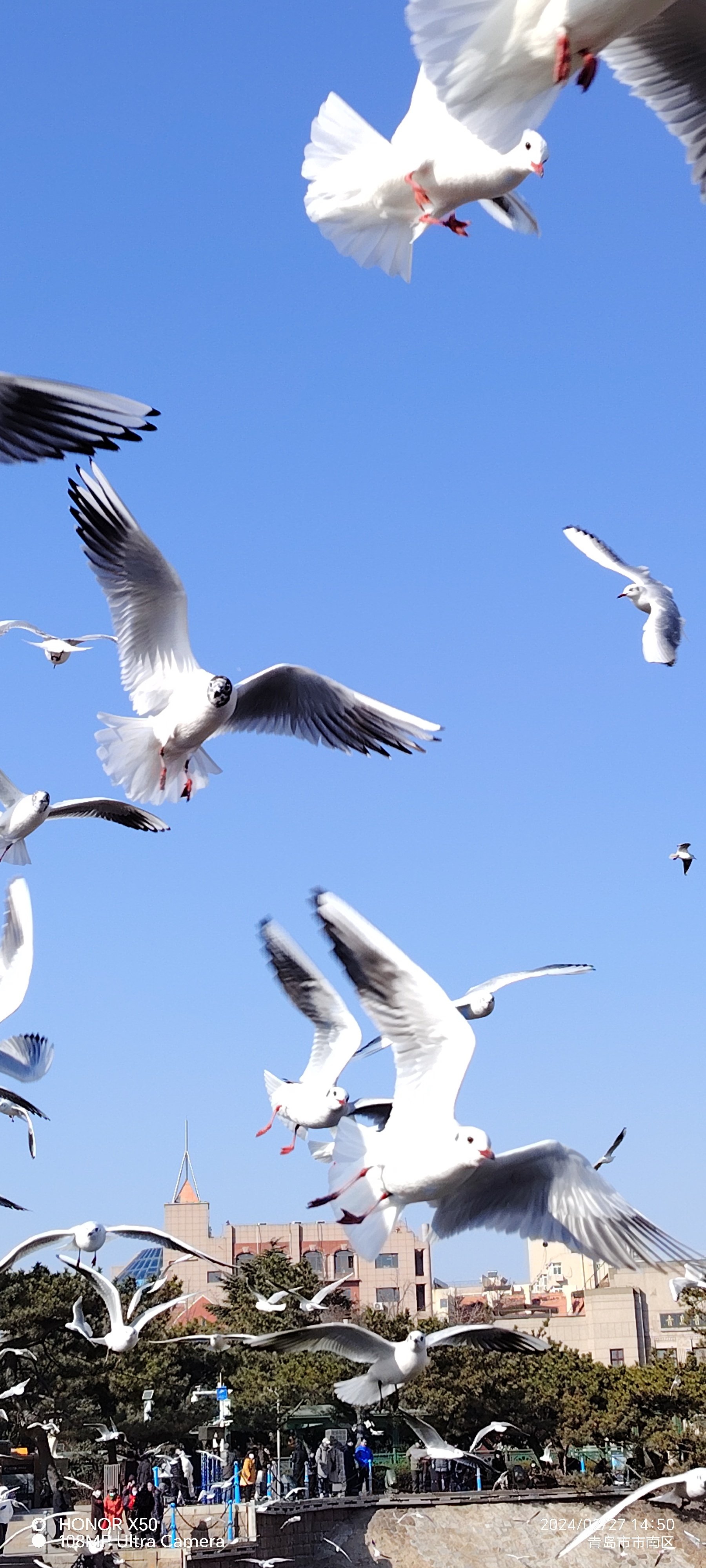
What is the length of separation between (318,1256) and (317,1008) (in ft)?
192

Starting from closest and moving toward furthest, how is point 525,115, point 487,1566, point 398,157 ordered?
point 525,115 → point 398,157 → point 487,1566

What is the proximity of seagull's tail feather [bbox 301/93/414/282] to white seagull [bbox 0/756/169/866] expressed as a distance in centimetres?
785

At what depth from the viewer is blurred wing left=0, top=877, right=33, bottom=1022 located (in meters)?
16.5

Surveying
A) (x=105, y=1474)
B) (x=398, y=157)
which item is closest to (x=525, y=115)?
(x=398, y=157)

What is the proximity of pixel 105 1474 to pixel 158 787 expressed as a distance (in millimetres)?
15520

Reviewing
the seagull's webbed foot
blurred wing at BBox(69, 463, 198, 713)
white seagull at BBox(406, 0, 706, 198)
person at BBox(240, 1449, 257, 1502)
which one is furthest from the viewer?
person at BBox(240, 1449, 257, 1502)

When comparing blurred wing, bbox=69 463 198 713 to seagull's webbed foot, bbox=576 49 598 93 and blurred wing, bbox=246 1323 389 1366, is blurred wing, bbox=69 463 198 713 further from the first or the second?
blurred wing, bbox=246 1323 389 1366

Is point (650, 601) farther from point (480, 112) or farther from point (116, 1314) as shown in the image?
point (116, 1314)

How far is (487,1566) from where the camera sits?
1060 inches

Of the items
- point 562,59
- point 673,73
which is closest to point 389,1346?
point 673,73

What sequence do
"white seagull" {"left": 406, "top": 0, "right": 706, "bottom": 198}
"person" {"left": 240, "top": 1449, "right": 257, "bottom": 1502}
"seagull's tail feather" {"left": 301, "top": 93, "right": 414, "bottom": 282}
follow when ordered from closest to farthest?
1. "white seagull" {"left": 406, "top": 0, "right": 706, "bottom": 198}
2. "seagull's tail feather" {"left": 301, "top": 93, "right": 414, "bottom": 282}
3. "person" {"left": 240, "top": 1449, "right": 257, "bottom": 1502}

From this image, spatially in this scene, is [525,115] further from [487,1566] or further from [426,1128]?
[487,1566]

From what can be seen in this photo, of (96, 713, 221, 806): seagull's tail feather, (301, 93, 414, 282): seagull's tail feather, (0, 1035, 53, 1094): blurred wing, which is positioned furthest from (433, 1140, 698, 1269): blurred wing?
(0, 1035, 53, 1094): blurred wing

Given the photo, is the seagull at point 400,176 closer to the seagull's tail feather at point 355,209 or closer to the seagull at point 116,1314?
the seagull's tail feather at point 355,209
